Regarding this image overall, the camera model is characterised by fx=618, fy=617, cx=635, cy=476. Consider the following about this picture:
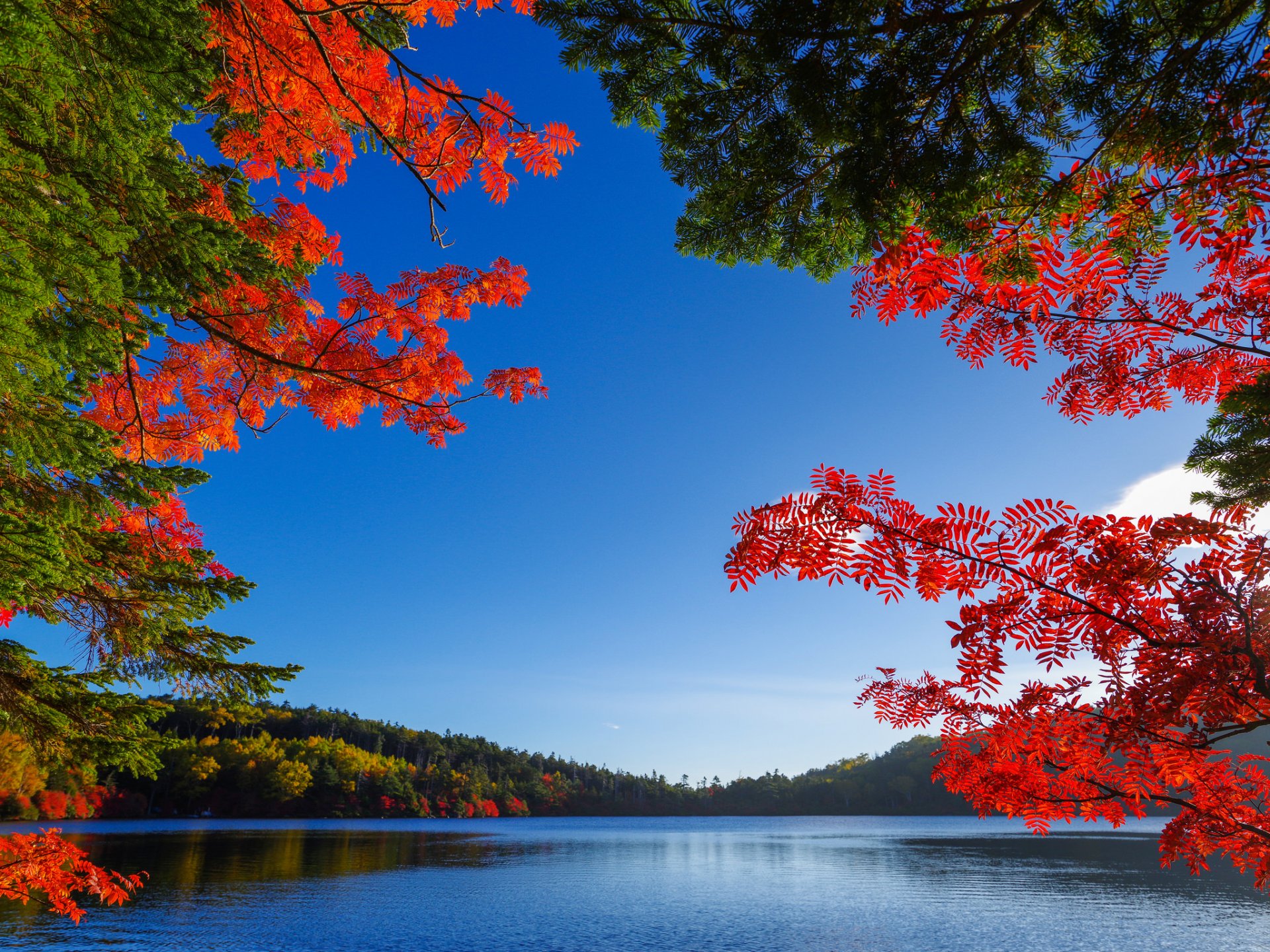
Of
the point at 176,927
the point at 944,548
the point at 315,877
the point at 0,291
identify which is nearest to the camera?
the point at 0,291

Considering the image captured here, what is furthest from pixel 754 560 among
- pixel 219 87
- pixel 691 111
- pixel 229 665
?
pixel 219 87

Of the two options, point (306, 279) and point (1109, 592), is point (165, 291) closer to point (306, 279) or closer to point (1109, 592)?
point (306, 279)

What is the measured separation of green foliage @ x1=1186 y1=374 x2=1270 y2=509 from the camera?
2293 mm

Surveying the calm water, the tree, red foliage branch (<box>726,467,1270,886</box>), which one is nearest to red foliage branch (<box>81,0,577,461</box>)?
the tree

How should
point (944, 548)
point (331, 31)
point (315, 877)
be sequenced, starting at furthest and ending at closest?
point (315, 877)
point (331, 31)
point (944, 548)

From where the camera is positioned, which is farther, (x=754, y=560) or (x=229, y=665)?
(x=229, y=665)

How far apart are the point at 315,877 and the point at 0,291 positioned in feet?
133

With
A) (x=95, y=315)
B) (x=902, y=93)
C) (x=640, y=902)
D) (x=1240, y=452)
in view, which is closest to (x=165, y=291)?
(x=95, y=315)

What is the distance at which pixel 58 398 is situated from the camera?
3211mm

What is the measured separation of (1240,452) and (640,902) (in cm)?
3291

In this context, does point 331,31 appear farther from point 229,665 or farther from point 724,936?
point 724,936

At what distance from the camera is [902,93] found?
2820 mm

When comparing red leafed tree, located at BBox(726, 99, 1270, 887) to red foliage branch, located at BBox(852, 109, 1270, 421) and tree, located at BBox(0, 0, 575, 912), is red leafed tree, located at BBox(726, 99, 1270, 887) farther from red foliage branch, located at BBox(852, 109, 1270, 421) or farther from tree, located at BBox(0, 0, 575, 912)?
tree, located at BBox(0, 0, 575, 912)

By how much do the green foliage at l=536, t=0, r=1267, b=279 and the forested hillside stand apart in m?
61.0
